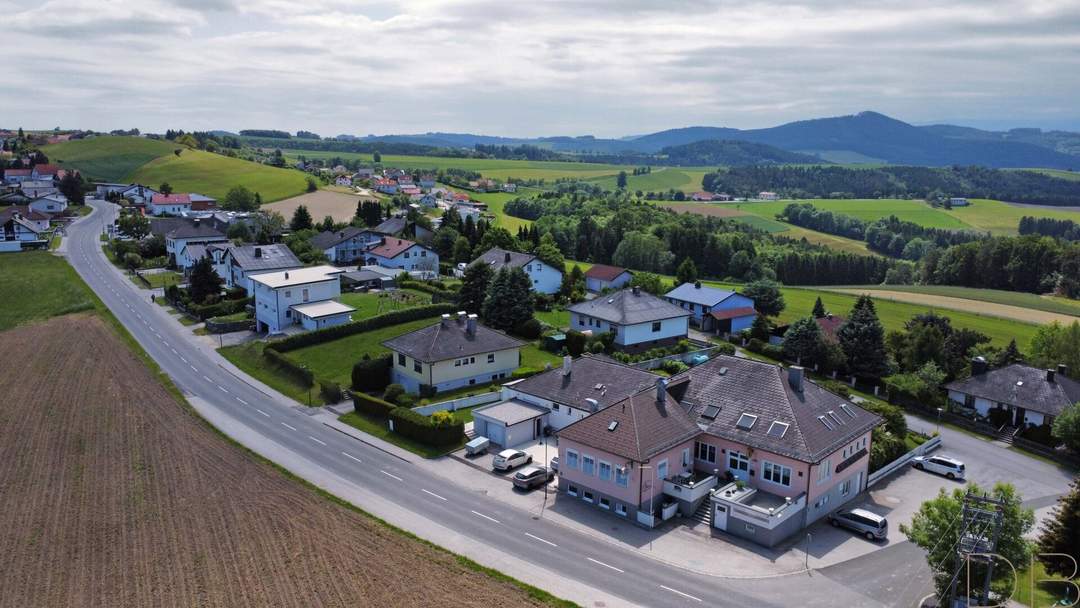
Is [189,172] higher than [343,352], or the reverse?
[189,172]

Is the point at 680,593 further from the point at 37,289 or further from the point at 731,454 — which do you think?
the point at 37,289

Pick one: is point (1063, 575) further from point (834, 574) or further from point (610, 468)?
point (610, 468)

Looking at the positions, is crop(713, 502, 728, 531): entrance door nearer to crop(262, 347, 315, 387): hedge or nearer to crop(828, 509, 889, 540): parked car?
crop(828, 509, 889, 540): parked car

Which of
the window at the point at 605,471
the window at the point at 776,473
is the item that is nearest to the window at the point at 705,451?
the window at the point at 776,473

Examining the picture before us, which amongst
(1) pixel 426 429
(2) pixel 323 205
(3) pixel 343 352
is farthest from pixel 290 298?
(2) pixel 323 205

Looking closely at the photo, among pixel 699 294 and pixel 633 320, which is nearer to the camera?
pixel 633 320

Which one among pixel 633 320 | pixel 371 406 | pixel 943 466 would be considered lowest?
pixel 943 466

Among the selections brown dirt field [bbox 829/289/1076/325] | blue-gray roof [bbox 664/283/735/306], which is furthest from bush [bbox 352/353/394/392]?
brown dirt field [bbox 829/289/1076/325]
